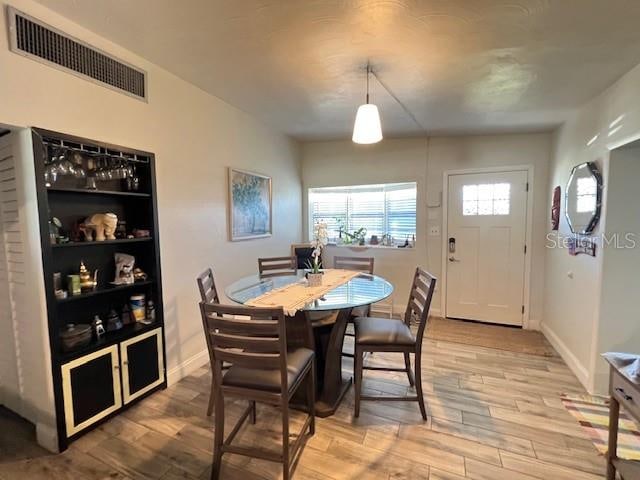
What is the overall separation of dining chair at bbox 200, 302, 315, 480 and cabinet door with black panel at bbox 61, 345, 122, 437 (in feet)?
3.02

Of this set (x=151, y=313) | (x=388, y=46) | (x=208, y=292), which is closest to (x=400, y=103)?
(x=388, y=46)

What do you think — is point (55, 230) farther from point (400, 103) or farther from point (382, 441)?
point (400, 103)

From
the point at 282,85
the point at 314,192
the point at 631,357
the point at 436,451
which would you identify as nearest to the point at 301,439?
the point at 436,451

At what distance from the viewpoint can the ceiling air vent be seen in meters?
1.59

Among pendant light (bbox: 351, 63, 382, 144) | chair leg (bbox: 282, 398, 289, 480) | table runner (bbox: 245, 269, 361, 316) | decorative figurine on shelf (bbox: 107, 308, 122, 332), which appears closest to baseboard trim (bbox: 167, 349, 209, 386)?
decorative figurine on shelf (bbox: 107, 308, 122, 332)

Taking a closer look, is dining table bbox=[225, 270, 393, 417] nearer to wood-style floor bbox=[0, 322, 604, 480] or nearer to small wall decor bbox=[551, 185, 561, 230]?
wood-style floor bbox=[0, 322, 604, 480]

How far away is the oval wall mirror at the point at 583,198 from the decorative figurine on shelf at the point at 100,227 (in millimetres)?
3470

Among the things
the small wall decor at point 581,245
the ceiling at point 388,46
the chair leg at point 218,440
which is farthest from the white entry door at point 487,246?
the chair leg at point 218,440

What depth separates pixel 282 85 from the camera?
2535mm

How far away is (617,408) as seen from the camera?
154 cm

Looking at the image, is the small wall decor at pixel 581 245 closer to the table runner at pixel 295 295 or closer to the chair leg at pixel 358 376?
the table runner at pixel 295 295

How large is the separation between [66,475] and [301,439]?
4.02 feet

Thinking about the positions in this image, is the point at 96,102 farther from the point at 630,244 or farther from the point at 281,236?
the point at 630,244

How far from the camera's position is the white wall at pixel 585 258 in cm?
223
